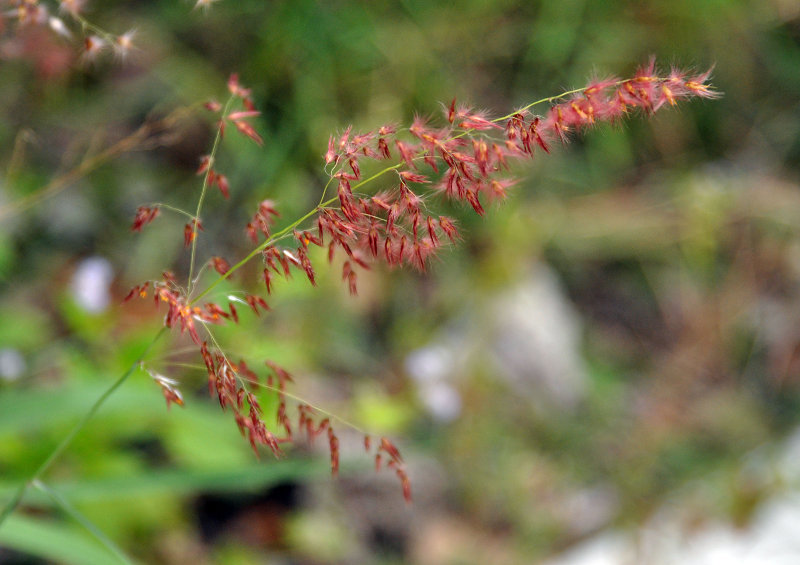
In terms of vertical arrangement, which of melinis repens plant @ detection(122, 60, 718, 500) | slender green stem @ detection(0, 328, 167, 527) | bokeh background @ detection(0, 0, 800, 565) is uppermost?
bokeh background @ detection(0, 0, 800, 565)

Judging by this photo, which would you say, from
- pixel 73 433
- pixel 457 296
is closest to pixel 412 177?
pixel 73 433

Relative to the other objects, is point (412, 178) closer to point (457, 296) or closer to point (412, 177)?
point (412, 177)

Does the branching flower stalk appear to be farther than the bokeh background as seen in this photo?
No

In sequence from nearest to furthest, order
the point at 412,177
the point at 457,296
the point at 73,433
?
the point at 412,177 → the point at 73,433 → the point at 457,296

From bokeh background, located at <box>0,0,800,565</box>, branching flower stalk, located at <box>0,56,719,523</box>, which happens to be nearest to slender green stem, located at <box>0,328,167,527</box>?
branching flower stalk, located at <box>0,56,719,523</box>

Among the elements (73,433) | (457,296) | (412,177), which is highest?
(457,296)

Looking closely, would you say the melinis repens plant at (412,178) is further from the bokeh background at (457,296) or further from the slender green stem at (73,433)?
the bokeh background at (457,296)

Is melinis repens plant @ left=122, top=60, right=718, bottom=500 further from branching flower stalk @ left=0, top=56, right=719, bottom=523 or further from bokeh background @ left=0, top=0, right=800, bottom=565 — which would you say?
bokeh background @ left=0, top=0, right=800, bottom=565

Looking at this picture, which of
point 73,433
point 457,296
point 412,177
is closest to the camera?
point 412,177

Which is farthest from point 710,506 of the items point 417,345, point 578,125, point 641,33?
point 578,125

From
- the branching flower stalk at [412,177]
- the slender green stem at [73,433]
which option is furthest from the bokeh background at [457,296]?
the branching flower stalk at [412,177]
